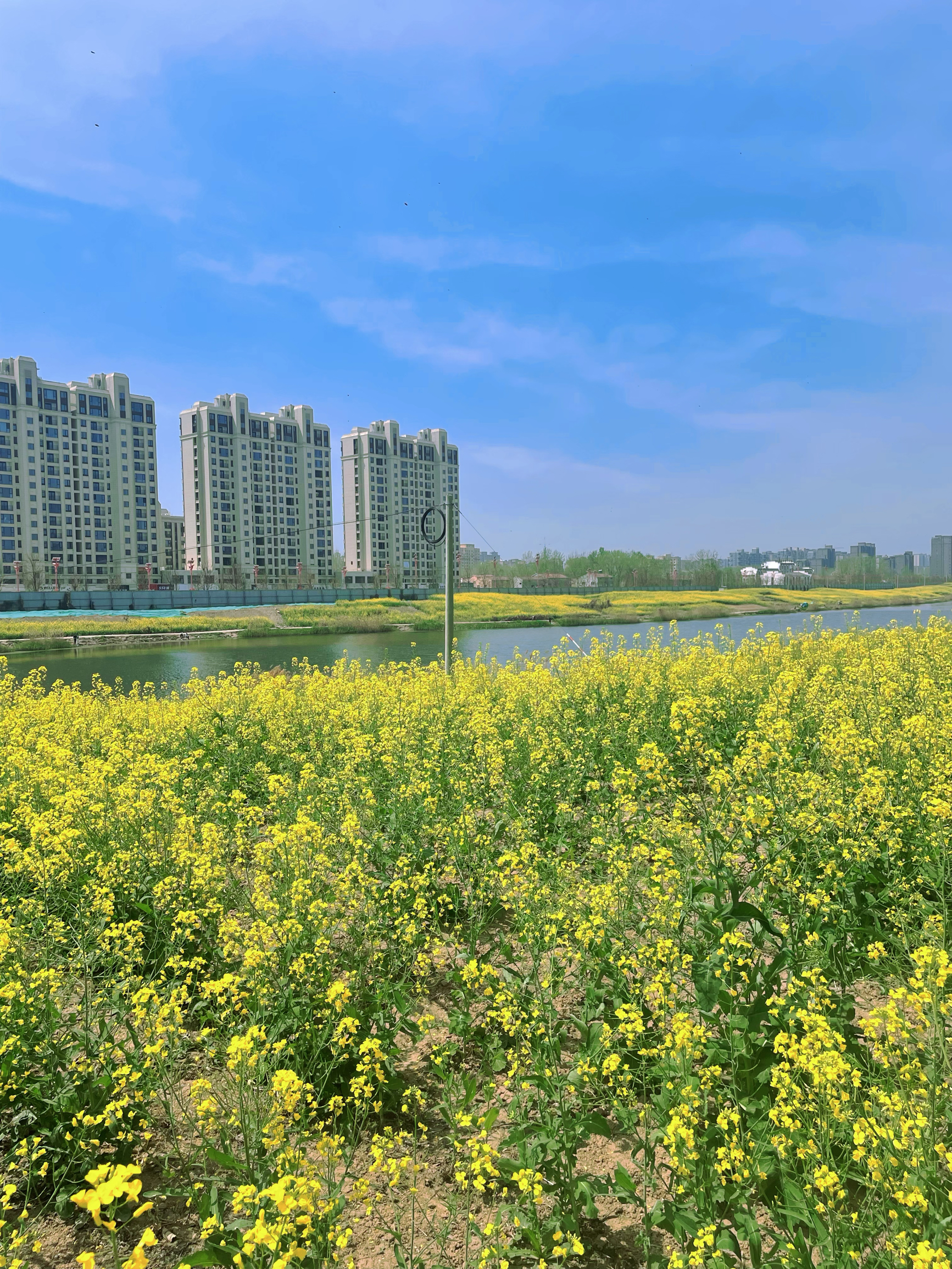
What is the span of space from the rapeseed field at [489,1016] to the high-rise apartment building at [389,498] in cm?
11097

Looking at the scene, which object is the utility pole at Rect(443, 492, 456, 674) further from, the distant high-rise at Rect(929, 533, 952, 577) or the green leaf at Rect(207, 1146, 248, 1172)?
the distant high-rise at Rect(929, 533, 952, 577)

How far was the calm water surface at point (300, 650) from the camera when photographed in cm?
2797

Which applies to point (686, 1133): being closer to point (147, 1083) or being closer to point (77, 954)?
point (147, 1083)

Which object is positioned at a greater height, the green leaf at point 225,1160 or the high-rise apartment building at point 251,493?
the high-rise apartment building at point 251,493

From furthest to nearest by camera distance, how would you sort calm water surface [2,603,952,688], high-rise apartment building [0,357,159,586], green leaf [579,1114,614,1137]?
high-rise apartment building [0,357,159,586], calm water surface [2,603,952,688], green leaf [579,1114,614,1137]

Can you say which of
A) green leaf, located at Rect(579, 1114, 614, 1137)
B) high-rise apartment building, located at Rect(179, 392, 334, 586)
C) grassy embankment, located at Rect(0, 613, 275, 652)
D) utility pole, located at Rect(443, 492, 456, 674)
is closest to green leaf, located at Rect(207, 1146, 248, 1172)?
green leaf, located at Rect(579, 1114, 614, 1137)

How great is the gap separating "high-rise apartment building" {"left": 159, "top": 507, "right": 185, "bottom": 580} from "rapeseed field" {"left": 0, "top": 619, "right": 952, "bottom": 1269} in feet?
335

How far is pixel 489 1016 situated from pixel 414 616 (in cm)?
6196

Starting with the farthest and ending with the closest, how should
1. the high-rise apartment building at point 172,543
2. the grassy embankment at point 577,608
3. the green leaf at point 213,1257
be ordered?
the high-rise apartment building at point 172,543 < the grassy embankment at point 577,608 < the green leaf at point 213,1257

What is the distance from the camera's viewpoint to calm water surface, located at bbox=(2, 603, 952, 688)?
28.0m

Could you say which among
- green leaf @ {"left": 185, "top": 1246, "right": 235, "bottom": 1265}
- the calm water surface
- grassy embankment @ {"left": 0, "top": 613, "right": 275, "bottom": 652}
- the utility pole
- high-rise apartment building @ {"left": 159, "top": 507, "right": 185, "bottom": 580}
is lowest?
the calm water surface

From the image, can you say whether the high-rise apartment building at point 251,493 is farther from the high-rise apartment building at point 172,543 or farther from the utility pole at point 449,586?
the utility pole at point 449,586

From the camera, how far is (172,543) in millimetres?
113562

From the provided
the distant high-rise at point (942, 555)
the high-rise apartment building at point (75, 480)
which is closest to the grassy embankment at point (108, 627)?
the high-rise apartment building at point (75, 480)
